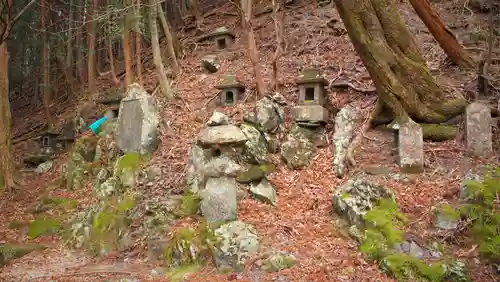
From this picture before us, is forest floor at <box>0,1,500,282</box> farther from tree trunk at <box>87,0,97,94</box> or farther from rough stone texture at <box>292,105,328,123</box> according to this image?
tree trunk at <box>87,0,97,94</box>

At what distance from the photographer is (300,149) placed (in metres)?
7.84

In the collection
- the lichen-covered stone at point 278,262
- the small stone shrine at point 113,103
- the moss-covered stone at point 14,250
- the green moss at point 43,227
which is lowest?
the moss-covered stone at point 14,250

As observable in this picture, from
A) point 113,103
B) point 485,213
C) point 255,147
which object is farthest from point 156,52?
point 485,213

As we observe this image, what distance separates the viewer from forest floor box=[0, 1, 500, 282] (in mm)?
5109

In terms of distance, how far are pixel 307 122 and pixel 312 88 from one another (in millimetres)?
913

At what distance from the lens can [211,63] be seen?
1285 centimetres

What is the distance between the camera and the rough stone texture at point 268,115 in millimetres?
8117

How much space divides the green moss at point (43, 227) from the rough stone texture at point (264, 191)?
449 centimetres

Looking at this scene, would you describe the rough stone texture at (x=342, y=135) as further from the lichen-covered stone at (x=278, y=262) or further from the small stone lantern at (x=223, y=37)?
the small stone lantern at (x=223, y=37)

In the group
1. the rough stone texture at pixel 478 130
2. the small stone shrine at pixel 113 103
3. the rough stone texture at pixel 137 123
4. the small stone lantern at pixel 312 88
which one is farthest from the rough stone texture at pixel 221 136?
the small stone shrine at pixel 113 103

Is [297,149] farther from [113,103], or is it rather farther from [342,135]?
[113,103]

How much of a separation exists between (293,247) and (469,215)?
94.1 inches

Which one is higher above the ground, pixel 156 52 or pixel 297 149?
pixel 156 52

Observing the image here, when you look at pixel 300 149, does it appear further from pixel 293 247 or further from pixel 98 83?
pixel 98 83
